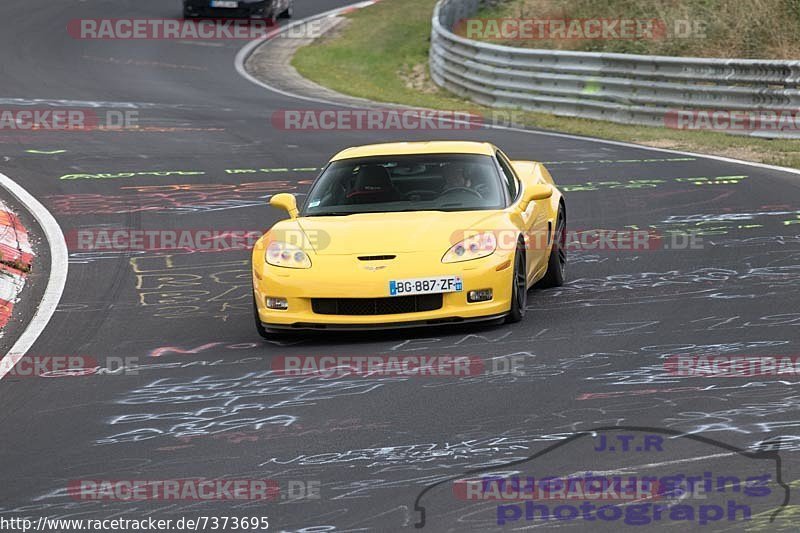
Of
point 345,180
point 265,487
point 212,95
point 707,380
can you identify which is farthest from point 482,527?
point 212,95

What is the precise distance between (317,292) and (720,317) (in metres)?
2.66

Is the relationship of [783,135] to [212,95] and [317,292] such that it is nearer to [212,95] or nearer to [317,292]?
[212,95]

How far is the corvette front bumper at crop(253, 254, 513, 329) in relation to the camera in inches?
371

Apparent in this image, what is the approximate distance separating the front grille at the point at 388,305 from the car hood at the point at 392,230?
0.35m

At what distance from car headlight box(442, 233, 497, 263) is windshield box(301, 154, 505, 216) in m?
0.67

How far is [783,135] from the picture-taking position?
67.7 ft

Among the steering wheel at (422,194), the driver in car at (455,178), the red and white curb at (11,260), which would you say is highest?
the driver in car at (455,178)

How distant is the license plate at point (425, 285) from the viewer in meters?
9.41

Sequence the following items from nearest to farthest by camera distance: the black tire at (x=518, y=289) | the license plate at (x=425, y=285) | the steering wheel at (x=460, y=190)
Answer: the license plate at (x=425, y=285), the black tire at (x=518, y=289), the steering wheel at (x=460, y=190)
